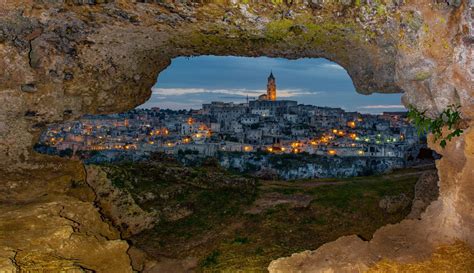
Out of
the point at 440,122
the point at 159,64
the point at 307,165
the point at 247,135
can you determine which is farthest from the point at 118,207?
the point at 247,135

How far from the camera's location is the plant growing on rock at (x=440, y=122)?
8945 millimetres

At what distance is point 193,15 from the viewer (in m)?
10.3

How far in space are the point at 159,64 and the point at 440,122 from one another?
1095cm

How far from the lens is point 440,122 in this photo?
9.44 metres

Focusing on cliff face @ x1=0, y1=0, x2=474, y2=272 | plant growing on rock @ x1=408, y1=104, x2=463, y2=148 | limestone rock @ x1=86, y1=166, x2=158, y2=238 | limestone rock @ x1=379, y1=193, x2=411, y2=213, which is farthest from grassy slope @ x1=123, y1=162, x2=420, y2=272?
plant growing on rock @ x1=408, y1=104, x2=463, y2=148

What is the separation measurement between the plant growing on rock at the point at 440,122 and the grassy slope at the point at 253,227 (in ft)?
19.2

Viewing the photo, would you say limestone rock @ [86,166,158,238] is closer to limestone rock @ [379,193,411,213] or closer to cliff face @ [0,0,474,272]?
cliff face @ [0,0,474,272]

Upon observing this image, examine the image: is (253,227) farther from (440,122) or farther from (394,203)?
(440,122)

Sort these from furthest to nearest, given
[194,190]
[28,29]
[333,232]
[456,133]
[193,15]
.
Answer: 1. [194,190]
2. [333,232]
3. [28,29]
4. [193,15]
5. [456,133]

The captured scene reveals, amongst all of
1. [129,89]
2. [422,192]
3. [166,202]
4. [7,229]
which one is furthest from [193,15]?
[422,192]

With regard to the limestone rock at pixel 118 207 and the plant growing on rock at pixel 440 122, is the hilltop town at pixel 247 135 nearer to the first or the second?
the limestone rock at pixel 118 207

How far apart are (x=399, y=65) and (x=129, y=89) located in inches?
419

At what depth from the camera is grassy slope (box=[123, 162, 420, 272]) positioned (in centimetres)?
1295

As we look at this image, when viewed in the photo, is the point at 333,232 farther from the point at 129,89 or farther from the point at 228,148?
the point at 228,148
